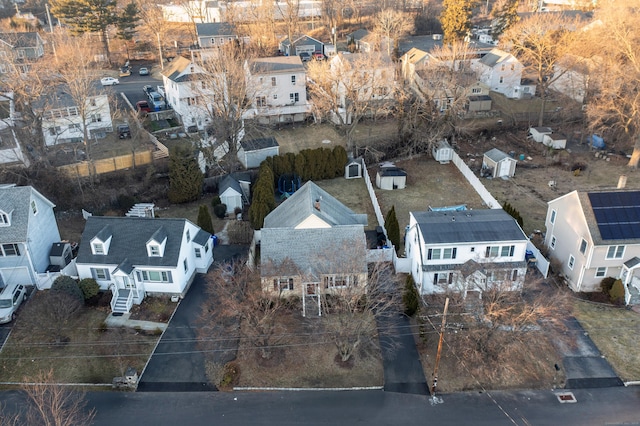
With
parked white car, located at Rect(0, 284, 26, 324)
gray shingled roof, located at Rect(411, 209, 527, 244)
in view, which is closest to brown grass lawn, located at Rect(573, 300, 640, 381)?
gray shingled roof, located at Rect(411, 209, 527, 244)

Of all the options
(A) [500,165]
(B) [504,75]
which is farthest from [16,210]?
(B) [504,75]

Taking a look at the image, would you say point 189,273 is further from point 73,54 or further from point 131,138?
point 73,54

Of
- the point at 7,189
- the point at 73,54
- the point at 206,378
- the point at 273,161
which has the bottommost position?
the point at 206,378

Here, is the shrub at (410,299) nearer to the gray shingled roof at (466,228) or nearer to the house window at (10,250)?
the gray shingled roof at (466,228)

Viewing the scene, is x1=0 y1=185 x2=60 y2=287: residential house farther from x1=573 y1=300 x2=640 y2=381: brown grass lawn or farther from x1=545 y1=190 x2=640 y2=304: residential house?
x1=545 y1=190 x2=640 y2=304: residential house

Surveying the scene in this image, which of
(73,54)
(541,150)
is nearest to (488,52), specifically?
(541,150)

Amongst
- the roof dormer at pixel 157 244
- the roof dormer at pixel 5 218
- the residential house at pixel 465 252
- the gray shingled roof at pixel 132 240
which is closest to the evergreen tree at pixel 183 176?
the gray shingled roof at pixel 132 240
